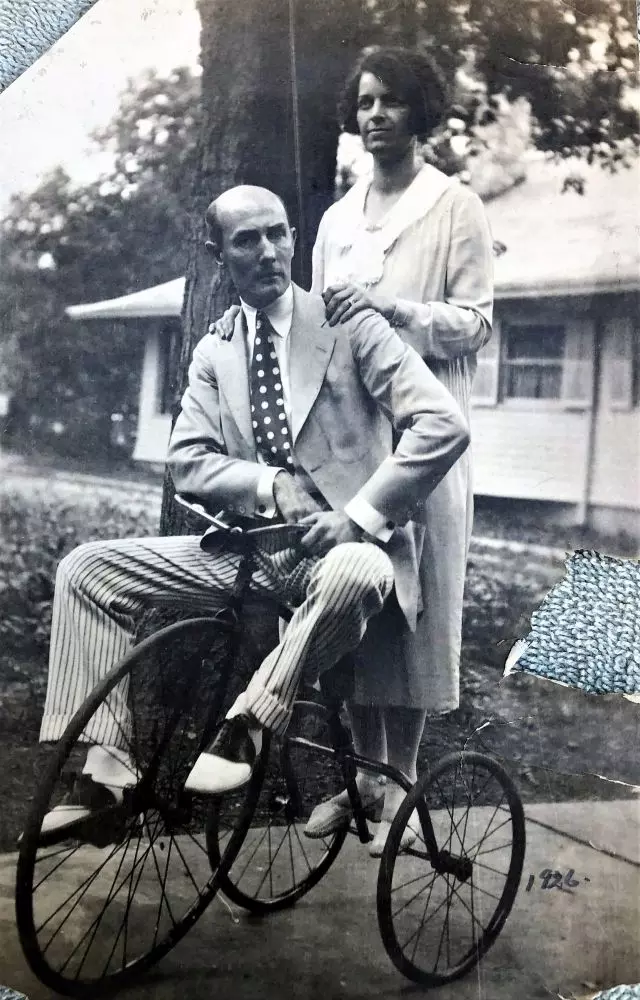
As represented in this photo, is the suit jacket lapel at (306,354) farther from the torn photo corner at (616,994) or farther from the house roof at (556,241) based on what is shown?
the torn photo corner at (616,994)

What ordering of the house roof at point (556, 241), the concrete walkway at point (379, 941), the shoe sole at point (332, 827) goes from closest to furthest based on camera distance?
the concrete walkway at point (379, 941)
the shoe sole at point (332, 827)
the house roof at point (556, 241)

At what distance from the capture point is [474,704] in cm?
296

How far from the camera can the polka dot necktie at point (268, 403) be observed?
297 cm

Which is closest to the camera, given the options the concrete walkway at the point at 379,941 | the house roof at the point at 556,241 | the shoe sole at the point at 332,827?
the concrete walkway at the point at 379,941

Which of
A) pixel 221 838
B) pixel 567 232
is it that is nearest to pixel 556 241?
pixel 567 232

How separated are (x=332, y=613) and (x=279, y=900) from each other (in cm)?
83

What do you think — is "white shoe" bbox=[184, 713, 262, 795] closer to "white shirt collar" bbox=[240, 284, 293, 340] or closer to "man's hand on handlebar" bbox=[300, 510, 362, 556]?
"man's hand on handlebar" bbox=[300, 510, 362, 556]

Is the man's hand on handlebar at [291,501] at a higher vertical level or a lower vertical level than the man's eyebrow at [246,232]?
lower

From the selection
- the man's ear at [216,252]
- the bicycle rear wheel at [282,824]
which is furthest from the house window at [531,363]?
the bicycle rear wheel at [282,824]

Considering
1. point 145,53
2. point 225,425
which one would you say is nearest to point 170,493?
point 225,425

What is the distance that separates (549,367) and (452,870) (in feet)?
5.06

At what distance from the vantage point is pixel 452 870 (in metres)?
2.86

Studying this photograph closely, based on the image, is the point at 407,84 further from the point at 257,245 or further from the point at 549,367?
the point at 549,367

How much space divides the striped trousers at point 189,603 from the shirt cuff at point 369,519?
0.05 metres
